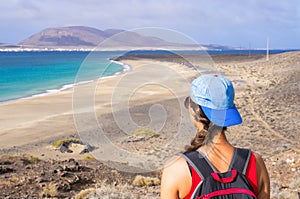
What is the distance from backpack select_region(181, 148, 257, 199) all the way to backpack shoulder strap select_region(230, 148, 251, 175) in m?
0.02

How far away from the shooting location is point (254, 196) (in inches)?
72.2

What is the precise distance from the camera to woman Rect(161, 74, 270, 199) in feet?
5.91

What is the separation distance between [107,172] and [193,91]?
5851 mm

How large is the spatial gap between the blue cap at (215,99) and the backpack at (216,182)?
190mm

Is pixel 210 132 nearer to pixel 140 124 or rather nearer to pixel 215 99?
pixel 215 99

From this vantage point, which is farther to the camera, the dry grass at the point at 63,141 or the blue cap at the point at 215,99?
the dry grass at the point at 63,141

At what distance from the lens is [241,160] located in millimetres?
1912

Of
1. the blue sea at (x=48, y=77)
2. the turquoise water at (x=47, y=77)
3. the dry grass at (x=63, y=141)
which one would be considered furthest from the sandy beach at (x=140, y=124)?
the turquoise water at (x=47, y=77)

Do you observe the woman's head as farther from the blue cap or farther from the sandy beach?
the sandy beach

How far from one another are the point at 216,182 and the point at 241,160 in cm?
22

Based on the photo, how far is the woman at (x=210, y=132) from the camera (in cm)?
180

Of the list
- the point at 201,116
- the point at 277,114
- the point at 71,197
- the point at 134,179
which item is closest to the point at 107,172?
the point at 134,179

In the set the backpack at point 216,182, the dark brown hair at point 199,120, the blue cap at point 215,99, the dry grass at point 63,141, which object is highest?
the blue cap at point 215,99

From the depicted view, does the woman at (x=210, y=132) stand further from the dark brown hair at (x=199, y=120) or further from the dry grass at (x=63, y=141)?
the dry grass at (x=63, y=141)
